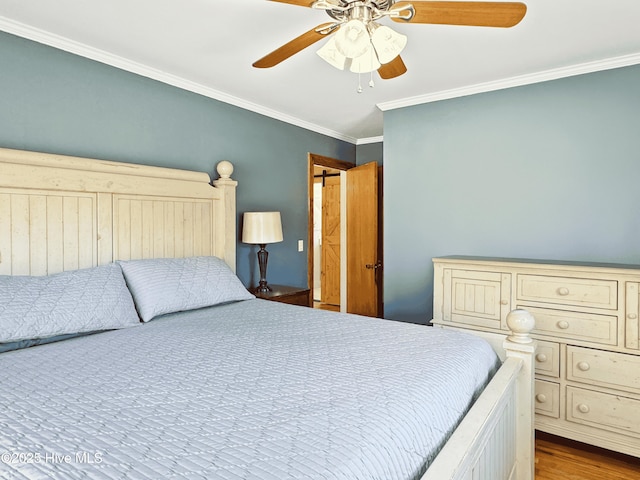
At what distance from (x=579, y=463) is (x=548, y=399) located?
1.14 feet

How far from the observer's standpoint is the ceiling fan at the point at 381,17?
140 cm

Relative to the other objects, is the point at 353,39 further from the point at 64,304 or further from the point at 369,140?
the point at 369,140

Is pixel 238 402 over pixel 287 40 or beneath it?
beneath

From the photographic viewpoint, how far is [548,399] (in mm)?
2355

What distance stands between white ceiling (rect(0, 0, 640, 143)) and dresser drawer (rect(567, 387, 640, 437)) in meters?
2.07

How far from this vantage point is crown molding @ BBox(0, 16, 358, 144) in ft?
6.66

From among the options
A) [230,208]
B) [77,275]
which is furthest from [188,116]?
[77,275]

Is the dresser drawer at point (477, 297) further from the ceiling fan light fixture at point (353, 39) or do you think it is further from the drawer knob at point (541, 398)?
the ceiling fan light fixture at point (353, 39)

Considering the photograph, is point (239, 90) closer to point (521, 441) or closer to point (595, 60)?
point (595, 60)

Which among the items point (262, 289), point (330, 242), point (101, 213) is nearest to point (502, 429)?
point (262, 289)

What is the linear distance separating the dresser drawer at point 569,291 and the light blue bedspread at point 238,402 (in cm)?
93

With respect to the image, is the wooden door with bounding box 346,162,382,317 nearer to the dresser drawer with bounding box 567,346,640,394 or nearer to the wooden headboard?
the wooden headboard

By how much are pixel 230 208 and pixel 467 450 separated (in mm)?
2359

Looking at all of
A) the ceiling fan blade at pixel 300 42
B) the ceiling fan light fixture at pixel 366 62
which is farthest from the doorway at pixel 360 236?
the ceiling fan light fixture at pixel 366 62
